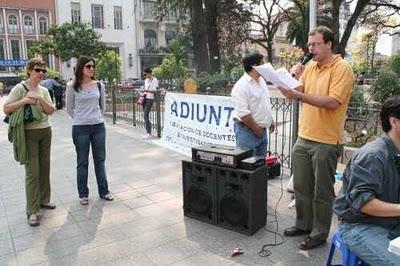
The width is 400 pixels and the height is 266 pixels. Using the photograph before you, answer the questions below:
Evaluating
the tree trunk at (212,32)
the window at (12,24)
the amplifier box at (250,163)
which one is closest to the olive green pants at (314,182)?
the amplifier box at (250,163)

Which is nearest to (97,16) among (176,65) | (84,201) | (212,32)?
(176,65)

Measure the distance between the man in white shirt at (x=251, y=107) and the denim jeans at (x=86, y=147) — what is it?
1.63m

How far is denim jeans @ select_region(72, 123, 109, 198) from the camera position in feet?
15.6

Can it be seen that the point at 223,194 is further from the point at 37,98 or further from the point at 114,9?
the point at 114,9

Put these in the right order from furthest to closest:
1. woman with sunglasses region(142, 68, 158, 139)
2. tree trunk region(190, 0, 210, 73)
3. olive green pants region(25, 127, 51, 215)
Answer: tree trunk region(190, 0, 210, 73), woman with sunglasses region(142, 68, 158, 139), olive green pants region(25, 127, 51, 215)

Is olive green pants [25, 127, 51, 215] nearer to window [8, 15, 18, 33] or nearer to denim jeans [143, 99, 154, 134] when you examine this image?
denim jeans [143, 99, 154, 134]

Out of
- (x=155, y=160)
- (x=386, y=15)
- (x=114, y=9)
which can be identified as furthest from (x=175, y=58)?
(x=155, y=160)

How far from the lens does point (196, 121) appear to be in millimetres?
7668

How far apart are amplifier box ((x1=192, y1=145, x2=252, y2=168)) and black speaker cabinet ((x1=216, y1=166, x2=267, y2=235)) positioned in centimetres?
7

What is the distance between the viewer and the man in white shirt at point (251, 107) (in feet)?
14.3

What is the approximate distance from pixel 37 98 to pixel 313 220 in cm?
296

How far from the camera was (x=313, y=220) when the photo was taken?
12.4ft

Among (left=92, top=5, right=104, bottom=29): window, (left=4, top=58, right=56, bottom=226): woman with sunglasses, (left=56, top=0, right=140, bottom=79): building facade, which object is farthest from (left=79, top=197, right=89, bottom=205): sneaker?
(left=92, top=5, right=104, bottom=29): window

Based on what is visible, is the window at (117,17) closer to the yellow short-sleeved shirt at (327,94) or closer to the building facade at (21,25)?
the building facade at (21,25)
